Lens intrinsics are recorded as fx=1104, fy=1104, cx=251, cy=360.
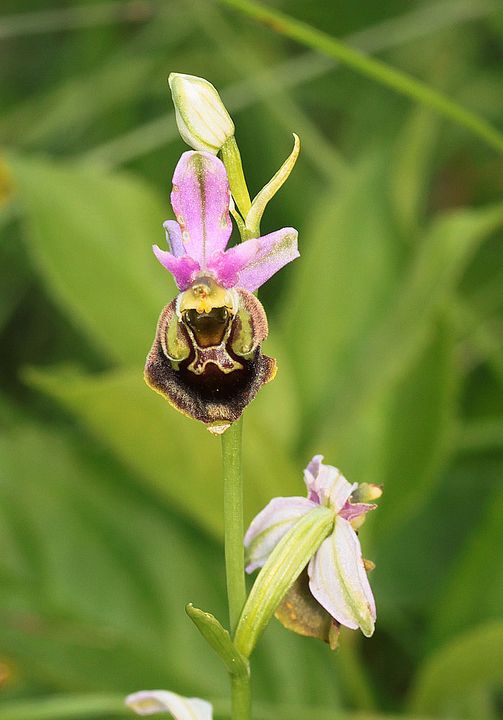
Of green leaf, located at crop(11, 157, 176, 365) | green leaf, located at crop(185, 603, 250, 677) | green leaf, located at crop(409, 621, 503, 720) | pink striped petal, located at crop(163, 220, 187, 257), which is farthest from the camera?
green leaf, located at crop(11, 157, 176, 365)

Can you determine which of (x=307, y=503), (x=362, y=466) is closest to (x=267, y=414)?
(x=362, y=466)

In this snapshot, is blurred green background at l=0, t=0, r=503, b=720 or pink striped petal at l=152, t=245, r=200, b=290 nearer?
pink striped petal at l=152, t=245, r=200, b=290

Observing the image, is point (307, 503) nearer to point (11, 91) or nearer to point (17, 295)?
point (17, 295)

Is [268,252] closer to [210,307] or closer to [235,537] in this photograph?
[210,307]

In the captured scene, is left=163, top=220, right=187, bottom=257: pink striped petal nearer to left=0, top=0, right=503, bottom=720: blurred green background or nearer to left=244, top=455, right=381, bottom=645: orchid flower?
left=244, top=455, right=381, bottom=645: orchid flower

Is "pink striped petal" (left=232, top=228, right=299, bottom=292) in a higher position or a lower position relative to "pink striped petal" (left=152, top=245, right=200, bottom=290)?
lower

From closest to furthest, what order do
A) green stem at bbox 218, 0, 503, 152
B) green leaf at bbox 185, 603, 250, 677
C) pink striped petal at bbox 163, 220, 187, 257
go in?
green leaf at bbox 185, 603, 250, 677, pink striped petal at bbox 163, 220, 187, 257, green stem at bbox 218, 0, 503, 152

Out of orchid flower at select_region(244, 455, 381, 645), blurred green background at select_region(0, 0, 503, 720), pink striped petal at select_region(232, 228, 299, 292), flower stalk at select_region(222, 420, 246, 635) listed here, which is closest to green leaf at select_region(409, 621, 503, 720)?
blurred green background at select_region(0, 0, 503, 720)
